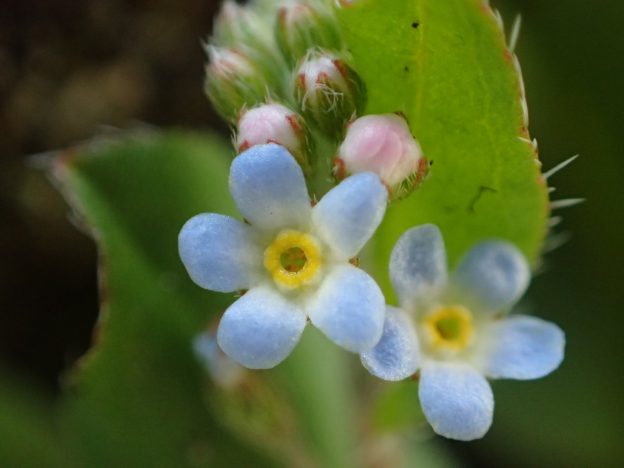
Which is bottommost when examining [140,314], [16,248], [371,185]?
[16,248]

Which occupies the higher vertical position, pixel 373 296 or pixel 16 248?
pixel 373 296

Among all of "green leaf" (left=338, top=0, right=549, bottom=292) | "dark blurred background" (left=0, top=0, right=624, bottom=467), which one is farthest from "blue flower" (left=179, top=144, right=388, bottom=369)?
"dark blurred background" (left=0, top=0, right=624, bottom=467)

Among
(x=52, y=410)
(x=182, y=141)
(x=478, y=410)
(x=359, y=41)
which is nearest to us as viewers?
(x=478, y=410)

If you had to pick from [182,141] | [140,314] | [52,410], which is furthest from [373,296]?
[52,410]

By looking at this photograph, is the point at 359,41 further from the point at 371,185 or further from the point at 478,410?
A: the point at 478,410

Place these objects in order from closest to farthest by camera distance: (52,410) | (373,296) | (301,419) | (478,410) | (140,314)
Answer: (373,296), (478,410), (140,314), (301,419), (52,410)

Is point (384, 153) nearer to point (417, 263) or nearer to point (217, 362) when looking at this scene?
point (417, 263)

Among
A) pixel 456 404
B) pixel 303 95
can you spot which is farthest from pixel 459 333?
pixel 303 95
